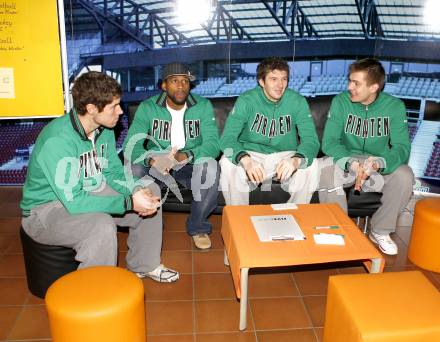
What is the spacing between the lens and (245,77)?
4371mm

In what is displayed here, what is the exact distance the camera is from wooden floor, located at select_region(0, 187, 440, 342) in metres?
2.29

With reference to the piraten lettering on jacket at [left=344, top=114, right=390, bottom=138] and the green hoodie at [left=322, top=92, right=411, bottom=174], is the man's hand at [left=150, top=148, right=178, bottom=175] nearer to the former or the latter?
the green hoodie at [left=322, top=92, right=411, bottom=174]

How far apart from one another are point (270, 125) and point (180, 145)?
2.30ft

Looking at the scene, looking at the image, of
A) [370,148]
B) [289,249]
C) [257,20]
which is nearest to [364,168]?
[370,148]

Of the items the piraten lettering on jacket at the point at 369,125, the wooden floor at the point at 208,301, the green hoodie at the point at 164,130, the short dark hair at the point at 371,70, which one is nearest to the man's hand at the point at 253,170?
the green hoodie at the point at 164,130

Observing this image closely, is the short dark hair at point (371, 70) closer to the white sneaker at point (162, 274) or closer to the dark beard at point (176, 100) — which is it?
the dark beard at point (176, 100)

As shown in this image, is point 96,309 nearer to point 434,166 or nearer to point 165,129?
point 165,129

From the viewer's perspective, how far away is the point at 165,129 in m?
3.35

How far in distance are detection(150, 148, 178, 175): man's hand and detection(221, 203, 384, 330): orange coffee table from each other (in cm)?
72

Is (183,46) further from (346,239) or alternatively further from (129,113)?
(346,239)

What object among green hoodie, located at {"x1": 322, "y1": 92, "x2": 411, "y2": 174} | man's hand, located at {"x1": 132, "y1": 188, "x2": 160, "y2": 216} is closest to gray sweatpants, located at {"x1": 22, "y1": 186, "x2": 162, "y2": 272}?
man's hand, located at {"x1": 132, "y1": 188, "x2": 160, "y2": 216}

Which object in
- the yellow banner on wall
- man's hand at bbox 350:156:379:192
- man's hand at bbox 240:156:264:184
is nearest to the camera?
man's hand at bbox 240:156:264:184

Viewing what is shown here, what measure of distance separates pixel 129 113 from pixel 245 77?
51.9 inches

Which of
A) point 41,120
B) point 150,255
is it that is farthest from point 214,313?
point 41,120
